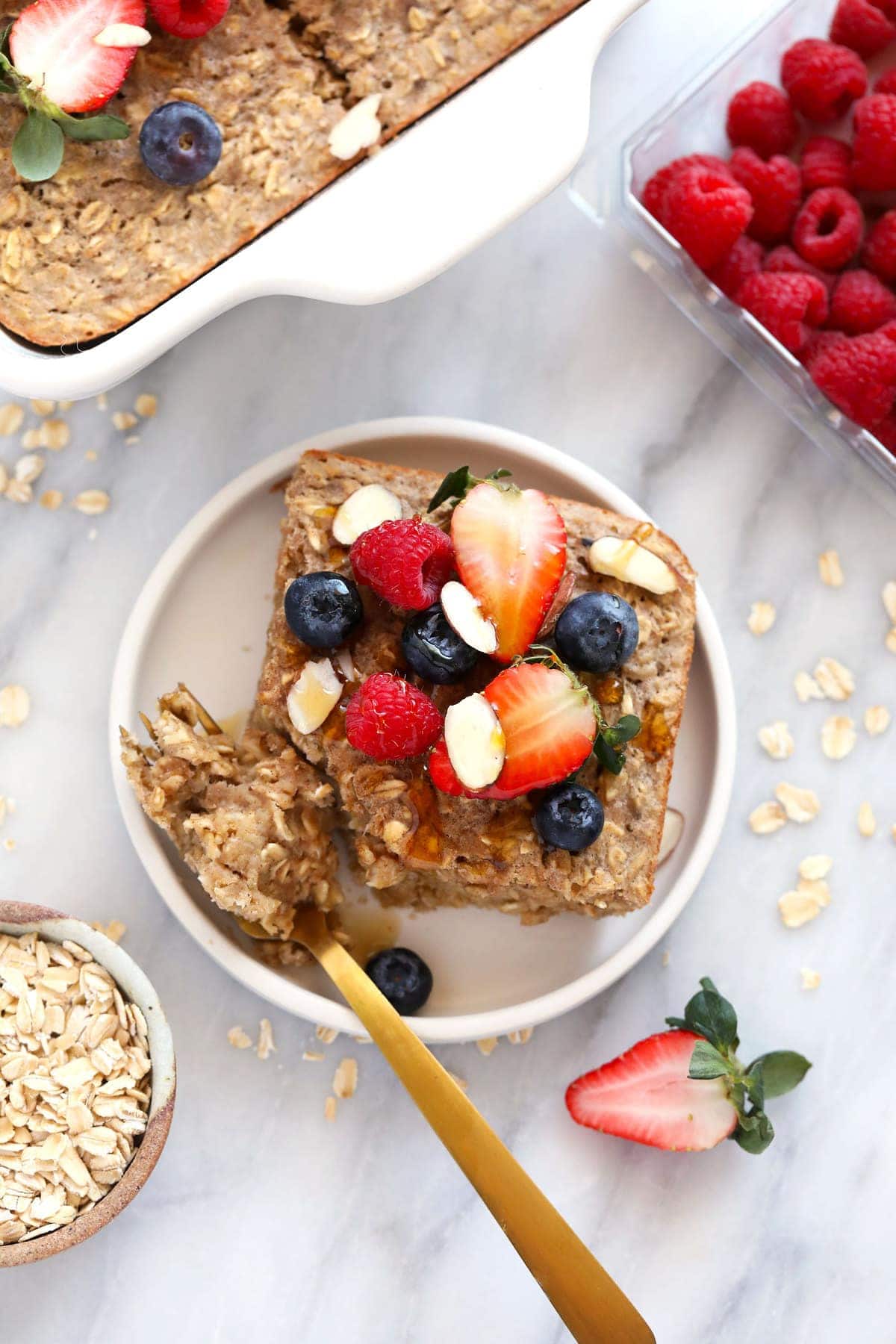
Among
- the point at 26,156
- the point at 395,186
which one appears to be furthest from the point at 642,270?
the point at 26,156

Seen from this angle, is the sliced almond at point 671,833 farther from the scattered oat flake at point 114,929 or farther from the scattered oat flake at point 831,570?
the scattered oat flake at point 114,929

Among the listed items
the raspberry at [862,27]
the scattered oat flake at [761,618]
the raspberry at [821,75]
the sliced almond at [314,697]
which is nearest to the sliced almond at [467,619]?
the sliced almond at [314,697]

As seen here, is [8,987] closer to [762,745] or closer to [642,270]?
[762,745]

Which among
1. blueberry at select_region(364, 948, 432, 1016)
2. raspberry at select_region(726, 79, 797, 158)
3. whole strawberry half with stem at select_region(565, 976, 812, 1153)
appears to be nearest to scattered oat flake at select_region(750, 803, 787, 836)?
whole strawberry half with stem at select_region(565, 976, 812, 1153)

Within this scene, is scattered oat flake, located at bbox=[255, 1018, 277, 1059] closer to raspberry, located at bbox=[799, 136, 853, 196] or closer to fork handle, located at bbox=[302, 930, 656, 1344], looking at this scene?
fork handle, located at bbox=[302, 930, 656, 1344]

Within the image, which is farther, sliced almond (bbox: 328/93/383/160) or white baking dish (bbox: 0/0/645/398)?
sliced almond (bbox: 328/93/383/160)

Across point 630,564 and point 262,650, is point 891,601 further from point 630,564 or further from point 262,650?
point 262,650
